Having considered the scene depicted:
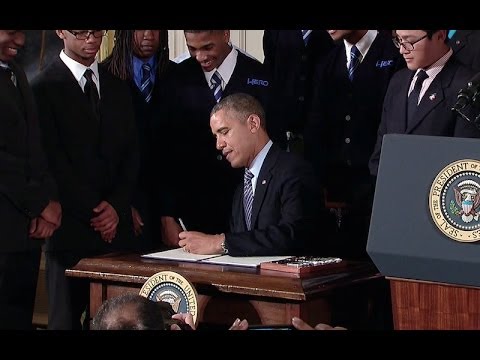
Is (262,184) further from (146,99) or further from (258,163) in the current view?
(146,99)

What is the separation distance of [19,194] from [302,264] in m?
1.39

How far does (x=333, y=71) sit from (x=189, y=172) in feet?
2.81

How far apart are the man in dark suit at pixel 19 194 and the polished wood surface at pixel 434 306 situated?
2261 mm

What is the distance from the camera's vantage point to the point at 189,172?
198 inches

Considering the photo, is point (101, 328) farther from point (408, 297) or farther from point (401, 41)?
point (401, 41)

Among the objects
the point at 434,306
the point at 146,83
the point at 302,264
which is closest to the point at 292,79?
the point at 146,83

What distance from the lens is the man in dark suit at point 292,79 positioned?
5.04 meters

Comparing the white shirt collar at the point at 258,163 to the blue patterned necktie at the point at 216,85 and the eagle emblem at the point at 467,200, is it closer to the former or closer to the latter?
the blue patterned necktie at the point at 216,85

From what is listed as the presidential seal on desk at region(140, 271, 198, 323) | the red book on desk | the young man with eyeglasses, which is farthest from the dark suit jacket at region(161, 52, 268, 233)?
the presidential seal on desk at region(140, 271, 198, 323)

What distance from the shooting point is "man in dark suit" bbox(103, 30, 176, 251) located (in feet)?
16.8

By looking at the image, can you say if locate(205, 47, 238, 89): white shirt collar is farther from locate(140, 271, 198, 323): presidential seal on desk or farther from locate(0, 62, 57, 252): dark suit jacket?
locate(140, 271, 198, 323): presidential seal on desk

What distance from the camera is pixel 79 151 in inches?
187
